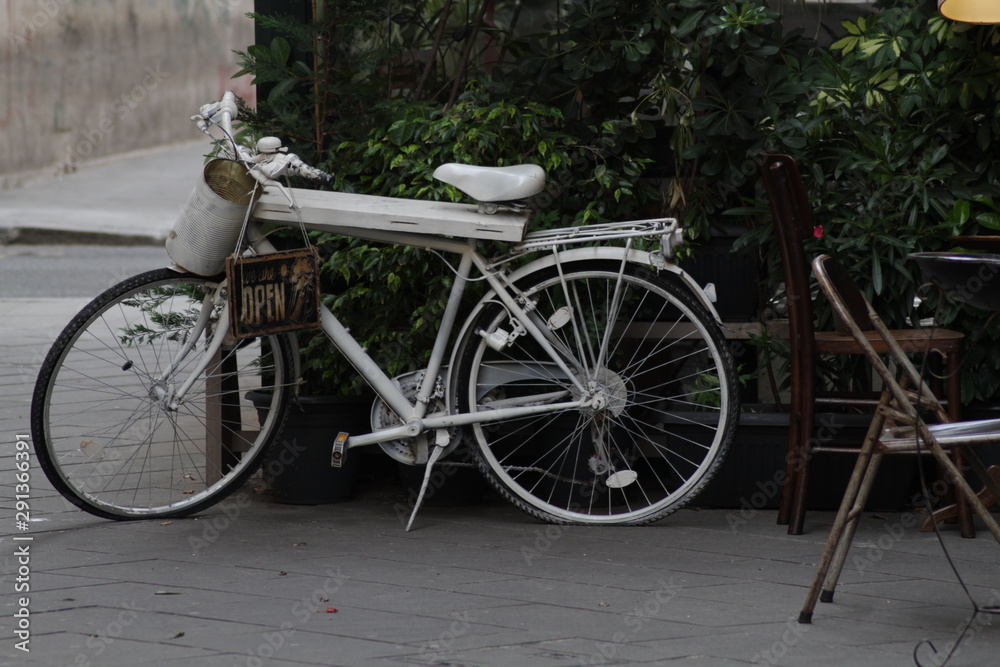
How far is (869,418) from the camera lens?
12.1 feet

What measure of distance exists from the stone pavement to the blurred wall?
42.1 feet

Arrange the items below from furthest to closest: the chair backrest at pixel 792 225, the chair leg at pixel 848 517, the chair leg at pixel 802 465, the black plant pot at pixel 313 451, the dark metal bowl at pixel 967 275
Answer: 1. the black plant pot at pixel 313 451
2. the chair leg at pixel 802 465
3. the chair backrest at pixel 792 225
4. the chair leg at pixel 848 517
5. the dark metal bowl at pixel 967 275

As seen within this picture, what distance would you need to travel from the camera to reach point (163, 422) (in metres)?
4.13

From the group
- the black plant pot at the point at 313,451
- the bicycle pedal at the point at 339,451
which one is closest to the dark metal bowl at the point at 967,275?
the bicycle pedal at the point at 339,451

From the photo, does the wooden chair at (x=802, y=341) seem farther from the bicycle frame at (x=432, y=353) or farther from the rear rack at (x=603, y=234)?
the bicycle frame at (x=432, y=353)

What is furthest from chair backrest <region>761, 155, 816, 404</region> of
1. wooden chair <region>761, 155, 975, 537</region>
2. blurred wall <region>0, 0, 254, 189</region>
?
blurred wall <region>0, 0, 254, 189</region>

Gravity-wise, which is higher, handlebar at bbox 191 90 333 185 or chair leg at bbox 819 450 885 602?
handlebar at bbox 191 90 333 185

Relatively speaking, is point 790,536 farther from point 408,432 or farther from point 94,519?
point 94,519
